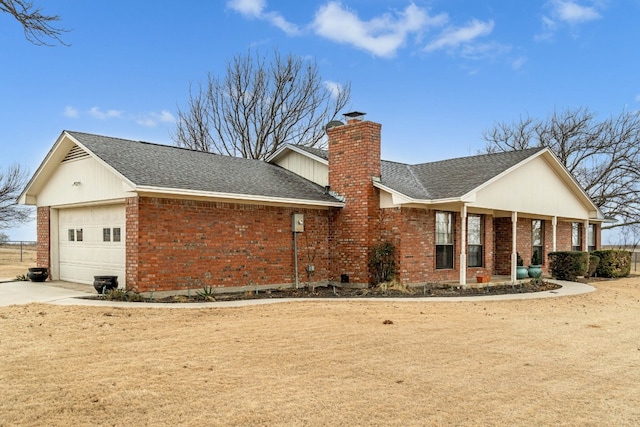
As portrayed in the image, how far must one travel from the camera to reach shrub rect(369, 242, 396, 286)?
14.9m

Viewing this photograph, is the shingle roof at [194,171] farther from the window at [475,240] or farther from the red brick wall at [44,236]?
the window at [475,240]

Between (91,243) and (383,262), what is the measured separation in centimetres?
823

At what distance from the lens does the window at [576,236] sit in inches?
932

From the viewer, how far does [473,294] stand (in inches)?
557

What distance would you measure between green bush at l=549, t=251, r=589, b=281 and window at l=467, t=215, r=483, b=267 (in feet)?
11.0

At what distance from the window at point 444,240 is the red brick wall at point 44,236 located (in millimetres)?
12012

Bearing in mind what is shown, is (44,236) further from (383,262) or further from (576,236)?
(576,236)

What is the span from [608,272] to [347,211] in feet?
42.9

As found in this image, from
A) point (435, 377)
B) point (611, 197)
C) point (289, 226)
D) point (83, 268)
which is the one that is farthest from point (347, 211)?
point (611, 197)

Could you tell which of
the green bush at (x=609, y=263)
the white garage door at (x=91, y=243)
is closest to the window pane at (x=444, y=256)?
the green bush at (x=609, y=263)

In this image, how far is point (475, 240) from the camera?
58.5 ft

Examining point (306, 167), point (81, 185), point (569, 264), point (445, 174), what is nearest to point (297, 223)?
point (306, 167)

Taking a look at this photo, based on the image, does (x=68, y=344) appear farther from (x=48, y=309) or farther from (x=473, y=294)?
(x=473, y=294)

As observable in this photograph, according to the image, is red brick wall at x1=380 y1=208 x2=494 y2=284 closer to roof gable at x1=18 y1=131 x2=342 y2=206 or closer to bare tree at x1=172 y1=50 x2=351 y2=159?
roof gable at x1=18 y1=131 x2=342 y2=206
